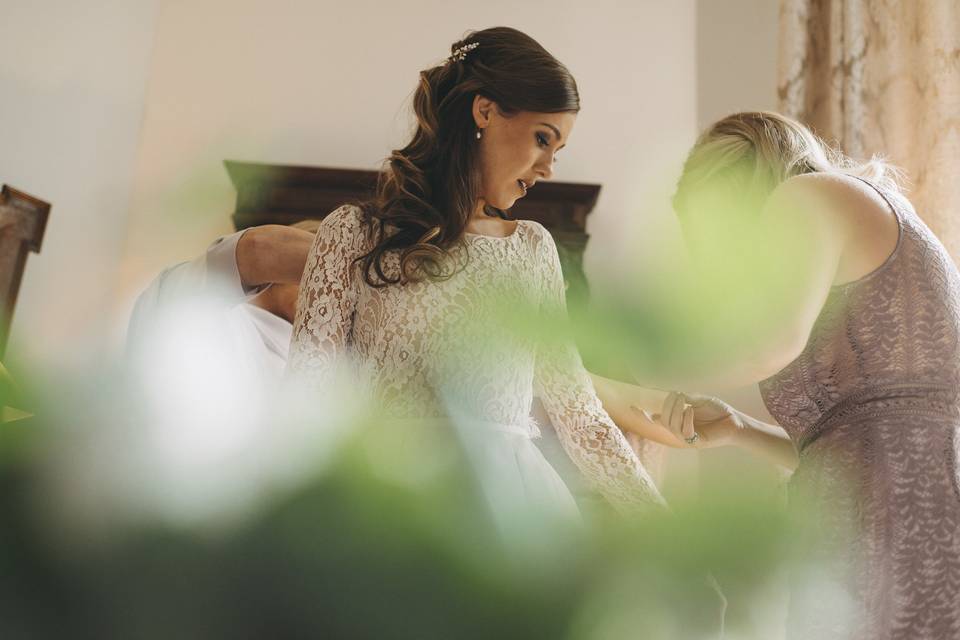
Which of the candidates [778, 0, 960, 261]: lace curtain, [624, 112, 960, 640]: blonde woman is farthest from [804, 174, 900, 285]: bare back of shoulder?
[778, 0, 960, 261]: lace curtain

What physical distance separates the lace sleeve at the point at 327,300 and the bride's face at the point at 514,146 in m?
0.22

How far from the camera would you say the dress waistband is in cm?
91

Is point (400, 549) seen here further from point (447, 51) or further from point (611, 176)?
point (447, 51)

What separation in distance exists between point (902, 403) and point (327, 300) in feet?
2.23

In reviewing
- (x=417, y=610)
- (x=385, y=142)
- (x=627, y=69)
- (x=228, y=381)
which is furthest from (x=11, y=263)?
(x=417, y=610)

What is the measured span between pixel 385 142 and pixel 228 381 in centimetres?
241

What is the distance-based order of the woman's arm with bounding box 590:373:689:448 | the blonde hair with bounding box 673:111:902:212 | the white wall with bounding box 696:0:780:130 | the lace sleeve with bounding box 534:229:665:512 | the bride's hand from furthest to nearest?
the white wall with bounding box 696:0:780:130 → the woman's arm with bounding box 590:373:689:448 → the bride's hand → the lace sleeve with bounding box 534:229:665:512 → the blonde hair with bounding box 673:111:902:212

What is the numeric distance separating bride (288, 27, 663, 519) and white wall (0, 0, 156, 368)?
1.71m

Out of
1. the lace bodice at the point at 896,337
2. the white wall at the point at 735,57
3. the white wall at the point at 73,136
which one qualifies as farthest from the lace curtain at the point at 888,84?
the white wall at the point at 73,136

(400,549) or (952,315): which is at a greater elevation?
(952,315)

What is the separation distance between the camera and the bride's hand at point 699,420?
1.25 m

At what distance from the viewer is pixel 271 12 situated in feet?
11.7

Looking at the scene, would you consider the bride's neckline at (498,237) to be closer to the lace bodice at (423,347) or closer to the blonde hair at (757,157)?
the lace bodice at (423,347)

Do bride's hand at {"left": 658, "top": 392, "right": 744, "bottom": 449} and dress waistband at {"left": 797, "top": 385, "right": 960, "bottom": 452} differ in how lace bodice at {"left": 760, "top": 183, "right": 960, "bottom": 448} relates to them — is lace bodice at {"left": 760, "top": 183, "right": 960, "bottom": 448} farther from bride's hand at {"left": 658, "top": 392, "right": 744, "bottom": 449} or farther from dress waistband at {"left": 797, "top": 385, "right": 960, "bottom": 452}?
bride's hand at {"left": 658, "top": 392, "right": 744, "bottom": 449}
